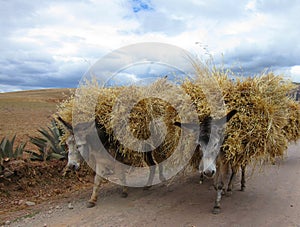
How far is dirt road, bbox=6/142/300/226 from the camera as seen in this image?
5.13m

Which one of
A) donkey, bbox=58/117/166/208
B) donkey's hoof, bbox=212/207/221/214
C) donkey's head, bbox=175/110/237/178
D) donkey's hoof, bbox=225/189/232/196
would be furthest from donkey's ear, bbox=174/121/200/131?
donkey's hoof, bbox=225/189/232/196

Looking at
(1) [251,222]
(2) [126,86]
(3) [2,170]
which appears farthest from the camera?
(3) [2,170]

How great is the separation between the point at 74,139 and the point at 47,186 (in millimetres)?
2351

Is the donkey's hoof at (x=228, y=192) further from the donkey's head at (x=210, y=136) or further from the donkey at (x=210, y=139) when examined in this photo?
the donkey's head at (x=210, y=136)

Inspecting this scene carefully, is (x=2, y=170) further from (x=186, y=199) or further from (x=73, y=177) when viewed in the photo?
(x=186, y=199)

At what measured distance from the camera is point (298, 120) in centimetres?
943

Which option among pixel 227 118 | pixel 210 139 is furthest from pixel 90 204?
pixel 227 118

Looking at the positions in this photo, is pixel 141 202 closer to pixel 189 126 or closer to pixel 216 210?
pixel 216 210

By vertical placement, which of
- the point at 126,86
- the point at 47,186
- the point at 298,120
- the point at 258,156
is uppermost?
the point at 126,86

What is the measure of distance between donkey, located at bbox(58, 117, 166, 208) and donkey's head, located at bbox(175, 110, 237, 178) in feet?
4.49

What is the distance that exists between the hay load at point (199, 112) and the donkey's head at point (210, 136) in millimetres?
A: 152

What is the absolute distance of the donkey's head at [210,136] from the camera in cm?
487

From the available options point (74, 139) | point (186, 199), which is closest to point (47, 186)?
point (74, 139)

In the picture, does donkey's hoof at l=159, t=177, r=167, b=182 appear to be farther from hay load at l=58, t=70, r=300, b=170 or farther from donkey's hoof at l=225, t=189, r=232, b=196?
donkey's hoof at l=225, t=189, r=232, b=196
